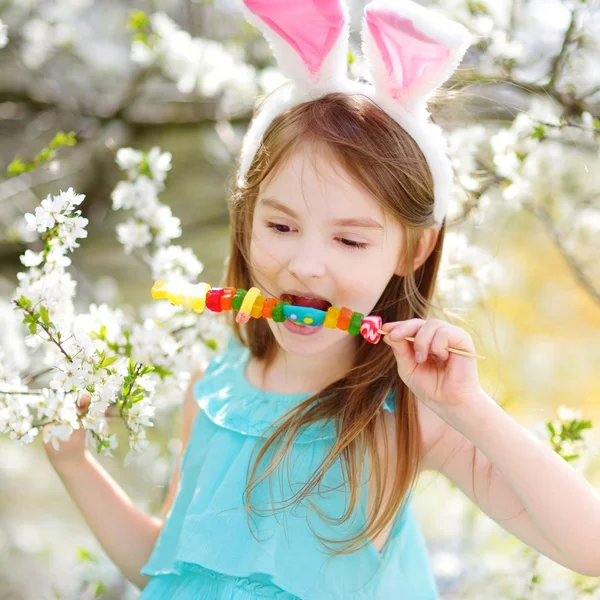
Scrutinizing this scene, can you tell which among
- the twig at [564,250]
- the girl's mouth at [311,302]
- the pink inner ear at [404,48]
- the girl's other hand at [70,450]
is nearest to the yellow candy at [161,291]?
the girl's mouth at [311,302]

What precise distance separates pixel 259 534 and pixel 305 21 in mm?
867

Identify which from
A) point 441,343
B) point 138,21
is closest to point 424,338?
point 441,343

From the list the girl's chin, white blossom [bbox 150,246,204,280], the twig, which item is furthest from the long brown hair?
the twig

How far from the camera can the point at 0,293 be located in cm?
362

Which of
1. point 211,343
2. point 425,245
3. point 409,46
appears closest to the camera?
point 409,46

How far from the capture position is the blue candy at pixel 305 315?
1219 mm

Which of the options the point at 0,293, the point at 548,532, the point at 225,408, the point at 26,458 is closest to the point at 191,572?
the point at 225,408

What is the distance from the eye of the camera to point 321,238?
1.28 metres

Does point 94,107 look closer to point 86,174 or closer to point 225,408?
point 86,174

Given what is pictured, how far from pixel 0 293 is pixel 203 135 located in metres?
1.23

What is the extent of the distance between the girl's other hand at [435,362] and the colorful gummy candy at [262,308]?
0.13 ft

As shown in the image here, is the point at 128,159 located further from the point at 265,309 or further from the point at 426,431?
the point at 426,431

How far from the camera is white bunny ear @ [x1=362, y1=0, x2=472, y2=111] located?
123 centimetres

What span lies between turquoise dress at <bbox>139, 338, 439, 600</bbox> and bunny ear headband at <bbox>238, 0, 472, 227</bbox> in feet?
1.61
